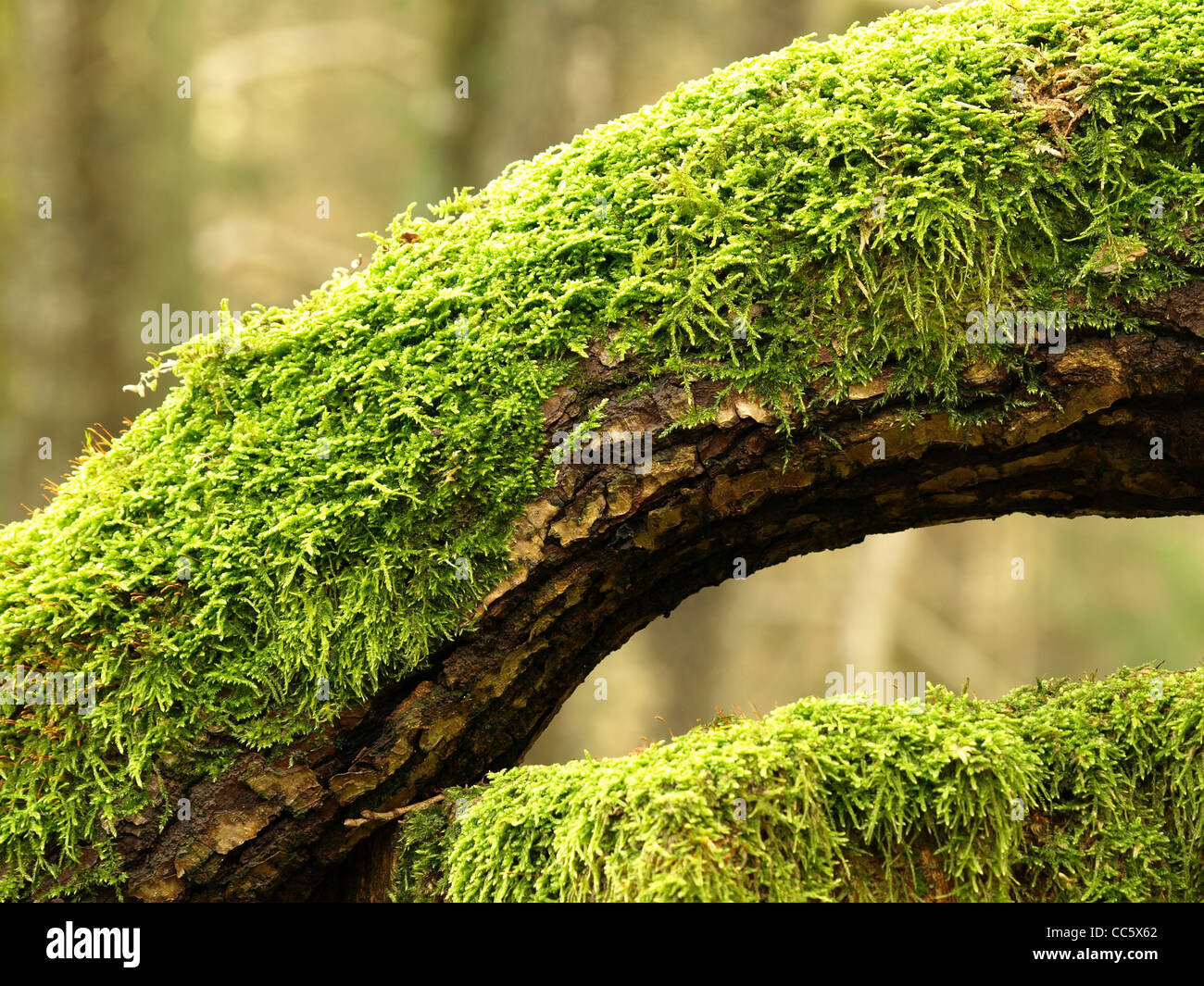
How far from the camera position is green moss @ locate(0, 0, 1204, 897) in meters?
1.85

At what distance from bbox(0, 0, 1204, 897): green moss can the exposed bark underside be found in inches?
2.4

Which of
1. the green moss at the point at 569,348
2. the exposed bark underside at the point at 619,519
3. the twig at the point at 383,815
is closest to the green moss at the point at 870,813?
the twig at the point at 383,815

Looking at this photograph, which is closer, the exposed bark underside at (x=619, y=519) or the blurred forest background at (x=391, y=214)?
the exposed bark underside at (x=619, y=519)

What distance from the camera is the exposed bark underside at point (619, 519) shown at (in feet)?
6.04

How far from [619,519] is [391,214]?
7.86 metres

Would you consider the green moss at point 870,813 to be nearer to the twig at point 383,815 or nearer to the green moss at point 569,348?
the twig at point 383,815

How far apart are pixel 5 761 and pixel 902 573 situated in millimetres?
9794

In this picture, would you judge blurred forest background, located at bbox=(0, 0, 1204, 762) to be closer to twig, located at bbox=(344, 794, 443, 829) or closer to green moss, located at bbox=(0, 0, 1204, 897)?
twig, located at bbox=(344, 794, 443, 829)

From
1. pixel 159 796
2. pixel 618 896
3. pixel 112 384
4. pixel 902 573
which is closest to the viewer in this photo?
pixel 618 896

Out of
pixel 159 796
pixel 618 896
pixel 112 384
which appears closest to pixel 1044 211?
pixel 618 896

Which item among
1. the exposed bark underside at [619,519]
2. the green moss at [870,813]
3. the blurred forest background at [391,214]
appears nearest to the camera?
the green moss at [870,813]

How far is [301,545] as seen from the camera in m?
1.85

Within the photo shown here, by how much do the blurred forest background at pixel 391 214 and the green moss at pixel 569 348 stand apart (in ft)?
3.68

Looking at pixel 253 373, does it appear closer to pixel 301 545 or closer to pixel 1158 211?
pixel 301 545
